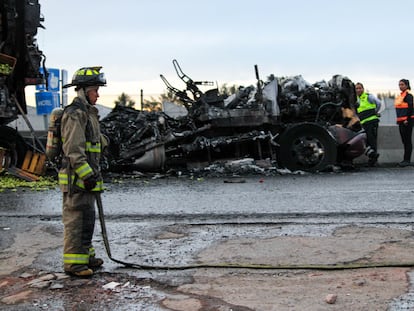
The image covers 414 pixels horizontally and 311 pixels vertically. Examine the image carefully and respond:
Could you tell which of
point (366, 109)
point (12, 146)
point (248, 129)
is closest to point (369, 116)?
point (366, 109)

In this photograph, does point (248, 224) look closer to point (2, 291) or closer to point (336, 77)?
point (2, 291)

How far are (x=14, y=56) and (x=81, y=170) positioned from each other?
22.9 ft

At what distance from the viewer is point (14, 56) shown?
10.4 meters

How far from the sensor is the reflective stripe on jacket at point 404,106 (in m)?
12.1

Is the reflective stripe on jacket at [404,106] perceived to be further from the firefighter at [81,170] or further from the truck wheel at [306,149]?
the firefighter at [81,170]

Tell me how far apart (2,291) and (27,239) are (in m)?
1.51

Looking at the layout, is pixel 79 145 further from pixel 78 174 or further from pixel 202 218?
pixel 202 218

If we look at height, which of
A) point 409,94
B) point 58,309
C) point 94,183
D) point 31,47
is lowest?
point 58,309

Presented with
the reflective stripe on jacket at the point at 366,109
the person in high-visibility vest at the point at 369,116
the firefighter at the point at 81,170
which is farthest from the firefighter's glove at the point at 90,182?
the reflective stripe on jacket at the point at 366,109

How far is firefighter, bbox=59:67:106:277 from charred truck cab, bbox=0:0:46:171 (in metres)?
6.03

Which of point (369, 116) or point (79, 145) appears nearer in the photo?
point (79, 145)

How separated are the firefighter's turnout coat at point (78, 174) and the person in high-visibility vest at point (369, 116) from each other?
8472 mm

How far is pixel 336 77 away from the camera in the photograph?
11.9m

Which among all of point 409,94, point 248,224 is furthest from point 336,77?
point 248,224
